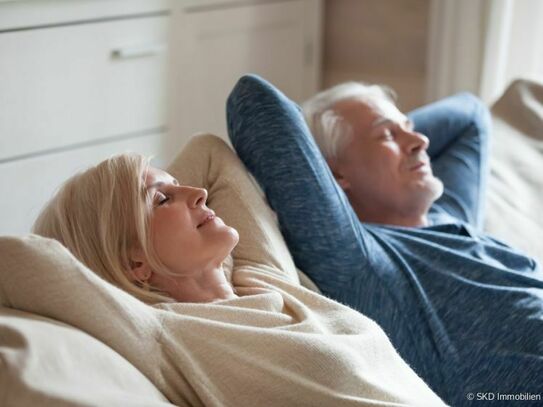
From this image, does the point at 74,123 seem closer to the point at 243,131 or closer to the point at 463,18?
the point at 243,131

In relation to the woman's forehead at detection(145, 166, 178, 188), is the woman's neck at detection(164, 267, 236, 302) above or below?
below

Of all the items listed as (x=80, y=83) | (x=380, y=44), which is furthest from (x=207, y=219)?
(x=380, y=44)

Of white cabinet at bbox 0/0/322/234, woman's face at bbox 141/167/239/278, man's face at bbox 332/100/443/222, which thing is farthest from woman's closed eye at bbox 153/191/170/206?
white cabinet at bbox 0/0/322/234

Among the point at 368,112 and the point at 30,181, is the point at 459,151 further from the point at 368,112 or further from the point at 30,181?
the point at 30,181

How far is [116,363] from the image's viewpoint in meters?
1.22

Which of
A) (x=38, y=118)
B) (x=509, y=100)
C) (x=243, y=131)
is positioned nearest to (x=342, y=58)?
(x=509, y=100)

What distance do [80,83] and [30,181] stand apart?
0.33m

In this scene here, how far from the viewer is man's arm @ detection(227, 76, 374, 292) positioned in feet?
6.03

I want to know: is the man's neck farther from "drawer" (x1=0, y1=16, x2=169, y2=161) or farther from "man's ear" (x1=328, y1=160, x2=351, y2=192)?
"drawer" (x1=0, y1=16, x2=169, y2=161)

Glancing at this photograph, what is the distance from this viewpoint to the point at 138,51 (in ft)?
9.73

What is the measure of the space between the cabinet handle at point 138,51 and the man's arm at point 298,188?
43.6 inches

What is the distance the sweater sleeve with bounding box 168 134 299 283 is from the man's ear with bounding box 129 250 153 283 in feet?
0.87

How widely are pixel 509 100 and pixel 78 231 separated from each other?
1.68 meters

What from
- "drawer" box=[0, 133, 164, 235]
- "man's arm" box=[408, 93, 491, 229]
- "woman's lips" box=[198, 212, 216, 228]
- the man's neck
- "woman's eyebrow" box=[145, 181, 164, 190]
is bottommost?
"drawer" box=[0, 133, 164, 235]
